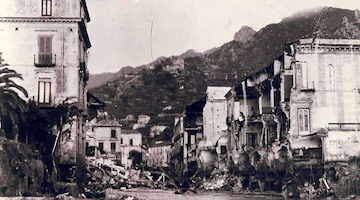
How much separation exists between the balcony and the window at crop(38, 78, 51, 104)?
26 centimetres

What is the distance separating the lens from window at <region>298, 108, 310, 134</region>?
12789 millimetres

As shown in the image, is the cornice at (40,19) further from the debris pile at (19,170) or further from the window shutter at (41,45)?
the debris pile at (19,170)

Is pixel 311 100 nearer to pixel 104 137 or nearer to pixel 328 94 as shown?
pixel 328 94

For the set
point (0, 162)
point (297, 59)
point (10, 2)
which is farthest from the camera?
point (297, 59)

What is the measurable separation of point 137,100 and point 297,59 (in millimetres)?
2935

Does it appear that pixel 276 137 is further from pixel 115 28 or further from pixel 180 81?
pixel 115 28

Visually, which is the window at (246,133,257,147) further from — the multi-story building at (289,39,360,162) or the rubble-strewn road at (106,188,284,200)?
the rubble-strewn road at (106,188,284,200)

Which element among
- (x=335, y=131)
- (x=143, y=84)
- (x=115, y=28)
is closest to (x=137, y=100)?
(x=143, y=84)

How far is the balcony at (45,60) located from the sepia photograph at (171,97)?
0.02 meters

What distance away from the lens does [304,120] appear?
12.8 metres

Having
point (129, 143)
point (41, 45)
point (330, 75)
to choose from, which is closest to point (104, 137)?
point (129, 143)

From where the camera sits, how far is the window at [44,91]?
39.8 ft

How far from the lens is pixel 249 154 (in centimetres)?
1346

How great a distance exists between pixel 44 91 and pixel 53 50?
70 cm
